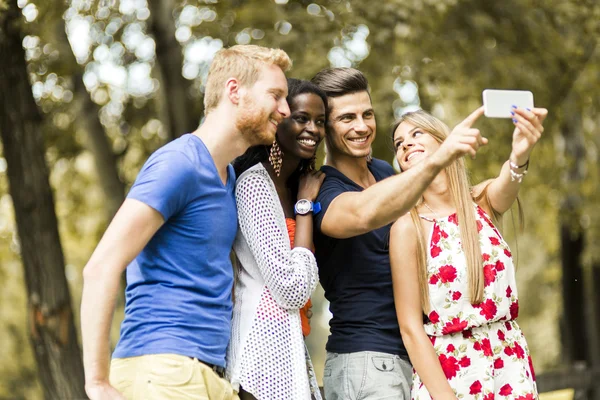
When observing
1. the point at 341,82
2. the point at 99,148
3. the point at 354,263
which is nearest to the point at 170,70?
the point at 99,148

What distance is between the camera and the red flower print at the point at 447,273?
10.1ft

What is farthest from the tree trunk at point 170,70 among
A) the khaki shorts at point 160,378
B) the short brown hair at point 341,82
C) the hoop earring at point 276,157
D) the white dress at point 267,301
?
the khaki shorts at point 160,378

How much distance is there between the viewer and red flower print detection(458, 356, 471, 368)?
308 cm

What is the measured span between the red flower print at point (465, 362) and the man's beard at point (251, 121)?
1.16 m

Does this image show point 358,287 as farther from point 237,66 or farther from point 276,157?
point 237,66

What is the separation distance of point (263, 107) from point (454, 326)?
1.12 m

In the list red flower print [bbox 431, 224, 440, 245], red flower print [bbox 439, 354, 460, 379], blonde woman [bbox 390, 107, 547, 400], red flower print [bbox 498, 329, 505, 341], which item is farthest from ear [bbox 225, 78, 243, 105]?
red flower print [bbox 498, 329, 505, 341]

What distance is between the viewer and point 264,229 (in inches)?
110

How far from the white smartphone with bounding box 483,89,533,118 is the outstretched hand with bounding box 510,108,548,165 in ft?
0.09

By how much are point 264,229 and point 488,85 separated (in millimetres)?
5521

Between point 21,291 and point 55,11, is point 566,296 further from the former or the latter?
point 21,291

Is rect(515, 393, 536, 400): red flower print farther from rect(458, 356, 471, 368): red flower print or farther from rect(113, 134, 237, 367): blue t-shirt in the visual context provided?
rect(113, 134, 237, 367): blue t-shirt

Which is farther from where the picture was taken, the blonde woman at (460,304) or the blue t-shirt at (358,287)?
the blue t-shirt at (358,287)

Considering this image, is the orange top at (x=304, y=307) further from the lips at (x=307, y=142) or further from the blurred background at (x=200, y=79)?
the blurred background at (x=200, y=79)
